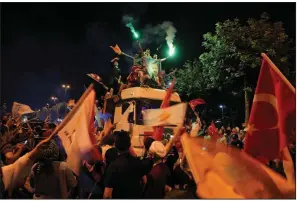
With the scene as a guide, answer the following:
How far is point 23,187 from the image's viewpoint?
17.4 feet

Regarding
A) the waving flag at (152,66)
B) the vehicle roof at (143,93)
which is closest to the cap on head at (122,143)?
the vehicle roof at (143,93)

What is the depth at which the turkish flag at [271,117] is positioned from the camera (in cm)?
596

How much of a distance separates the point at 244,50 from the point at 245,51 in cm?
10

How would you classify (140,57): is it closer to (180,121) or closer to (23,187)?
(180,121)

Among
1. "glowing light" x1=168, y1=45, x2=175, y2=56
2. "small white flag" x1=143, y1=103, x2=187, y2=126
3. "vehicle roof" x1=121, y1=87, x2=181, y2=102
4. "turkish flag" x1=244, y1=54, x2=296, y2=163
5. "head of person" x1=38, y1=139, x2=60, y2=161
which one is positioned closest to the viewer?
"head of person" x1=38, y1=139, x2=60, y2=161

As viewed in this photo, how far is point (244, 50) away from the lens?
64.4ft

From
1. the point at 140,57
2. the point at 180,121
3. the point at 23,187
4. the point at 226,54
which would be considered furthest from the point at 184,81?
the point at 23,187

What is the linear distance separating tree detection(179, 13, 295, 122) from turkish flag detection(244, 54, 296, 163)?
1316 centimetres

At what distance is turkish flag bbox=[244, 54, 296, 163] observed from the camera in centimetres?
596

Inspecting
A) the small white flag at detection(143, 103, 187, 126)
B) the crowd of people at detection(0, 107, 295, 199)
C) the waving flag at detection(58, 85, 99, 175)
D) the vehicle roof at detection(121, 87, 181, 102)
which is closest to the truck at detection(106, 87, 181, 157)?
the vehicle roof at detection(121, 87, 181, 102)

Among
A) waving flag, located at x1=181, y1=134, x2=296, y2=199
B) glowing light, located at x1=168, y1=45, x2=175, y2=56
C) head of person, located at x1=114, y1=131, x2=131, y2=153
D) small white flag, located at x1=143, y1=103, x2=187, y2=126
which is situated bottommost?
waving flag, located at x1=181, y1=134, x2=296, y2=199

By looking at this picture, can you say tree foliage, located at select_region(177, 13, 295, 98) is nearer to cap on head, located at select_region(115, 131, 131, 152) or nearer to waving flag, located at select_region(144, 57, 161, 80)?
waving flag, located at select_region(144, 57, 161, 80)

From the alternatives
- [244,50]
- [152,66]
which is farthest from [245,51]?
[152,66]

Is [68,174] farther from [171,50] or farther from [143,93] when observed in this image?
[171,50]
